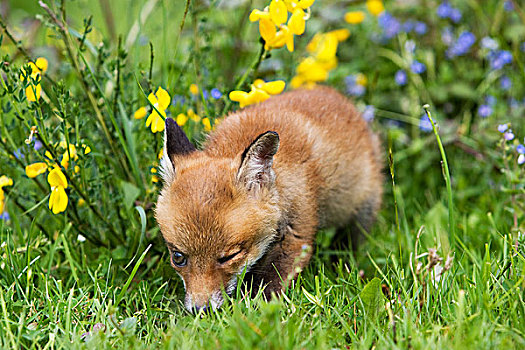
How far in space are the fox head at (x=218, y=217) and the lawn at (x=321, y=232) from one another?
153 millimetres

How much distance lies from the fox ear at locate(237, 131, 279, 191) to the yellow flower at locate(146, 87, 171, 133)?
0.56 metres

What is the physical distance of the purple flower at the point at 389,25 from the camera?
18.0ft

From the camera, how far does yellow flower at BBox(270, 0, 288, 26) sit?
3.26 metres

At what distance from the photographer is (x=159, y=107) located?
3.27m

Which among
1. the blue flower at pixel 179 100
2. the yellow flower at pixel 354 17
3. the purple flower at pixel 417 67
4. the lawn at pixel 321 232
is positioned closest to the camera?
the lawn at pixel 321 232

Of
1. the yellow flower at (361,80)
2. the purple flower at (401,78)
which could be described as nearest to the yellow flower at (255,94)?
the purple flower at (401,78)

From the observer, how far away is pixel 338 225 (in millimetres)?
4094

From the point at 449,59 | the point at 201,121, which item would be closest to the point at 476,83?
the point at 449,59

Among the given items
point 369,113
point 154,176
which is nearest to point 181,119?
point 154,176

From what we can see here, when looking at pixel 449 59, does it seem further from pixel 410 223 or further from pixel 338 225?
pixel 338 225

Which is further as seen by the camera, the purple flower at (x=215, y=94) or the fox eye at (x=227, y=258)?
the purple flower at (x=215, y=94)

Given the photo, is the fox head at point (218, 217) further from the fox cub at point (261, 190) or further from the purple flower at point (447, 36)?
the purple flower at point (447, 36)

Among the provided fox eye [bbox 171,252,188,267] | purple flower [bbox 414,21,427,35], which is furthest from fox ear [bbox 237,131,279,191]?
purple flower [bbox 414,21,427,35]

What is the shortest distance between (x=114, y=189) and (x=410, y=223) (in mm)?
2209
